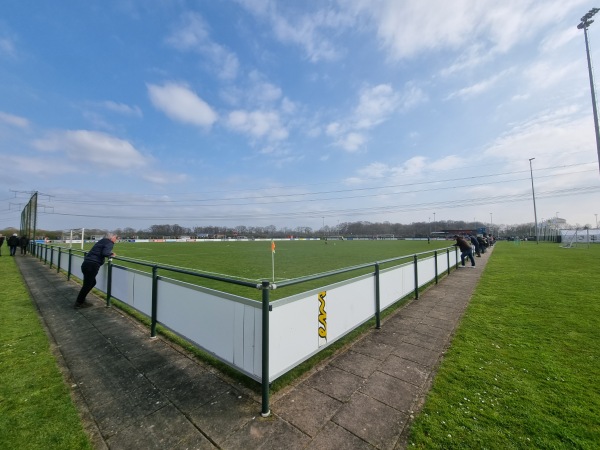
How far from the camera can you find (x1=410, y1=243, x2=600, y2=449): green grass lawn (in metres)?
2.10

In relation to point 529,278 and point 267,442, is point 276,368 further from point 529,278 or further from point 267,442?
point 529,278

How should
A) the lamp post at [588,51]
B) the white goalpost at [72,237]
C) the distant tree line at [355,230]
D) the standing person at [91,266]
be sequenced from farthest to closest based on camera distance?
1. the distant tree line at [355,230]
2. the lamp post at [588,51]
3. the white goalpost at [72,237]
4. the standing person at [91,266]

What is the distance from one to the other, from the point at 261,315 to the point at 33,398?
2.48 meters

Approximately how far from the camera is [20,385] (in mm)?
2846

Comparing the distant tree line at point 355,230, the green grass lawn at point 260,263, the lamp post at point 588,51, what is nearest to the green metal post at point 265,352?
the green grass lawn at point 260,263

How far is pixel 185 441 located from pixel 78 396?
4.84 feet

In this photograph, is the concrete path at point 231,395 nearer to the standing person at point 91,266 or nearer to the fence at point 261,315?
the fence at point 261,315

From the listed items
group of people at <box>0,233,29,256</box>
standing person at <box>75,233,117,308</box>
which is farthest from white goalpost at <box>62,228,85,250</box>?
standing person at <box>75,233,117,308</box>

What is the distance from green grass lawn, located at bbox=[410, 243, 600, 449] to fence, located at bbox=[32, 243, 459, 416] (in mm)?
1230

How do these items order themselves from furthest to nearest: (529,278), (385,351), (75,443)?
(529,278) → (385,351) → (75,443)

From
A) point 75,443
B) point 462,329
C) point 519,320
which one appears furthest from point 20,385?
point 519,320

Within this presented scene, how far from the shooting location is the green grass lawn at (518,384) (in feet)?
6.90

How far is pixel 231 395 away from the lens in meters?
2.68

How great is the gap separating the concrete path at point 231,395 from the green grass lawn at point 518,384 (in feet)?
0.75
